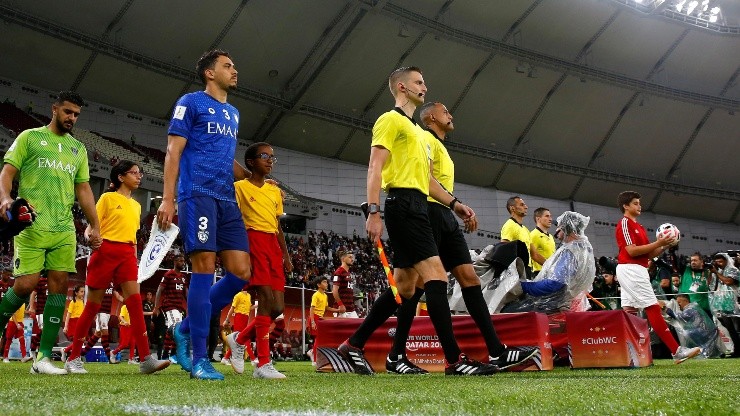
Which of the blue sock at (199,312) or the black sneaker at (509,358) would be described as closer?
the blue sock at (199,312)

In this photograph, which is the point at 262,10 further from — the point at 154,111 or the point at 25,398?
the point at 25,398

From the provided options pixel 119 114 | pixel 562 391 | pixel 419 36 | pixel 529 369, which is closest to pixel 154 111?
pixel 119 114

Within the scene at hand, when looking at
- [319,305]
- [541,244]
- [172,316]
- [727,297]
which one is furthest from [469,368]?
[727,297]

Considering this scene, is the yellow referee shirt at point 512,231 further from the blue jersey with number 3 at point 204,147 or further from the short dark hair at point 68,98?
the short dark hair at point 68,98

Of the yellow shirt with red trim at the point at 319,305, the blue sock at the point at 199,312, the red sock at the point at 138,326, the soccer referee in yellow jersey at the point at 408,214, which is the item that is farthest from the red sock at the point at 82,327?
the yellow shirt with red trim at the point at 319,305

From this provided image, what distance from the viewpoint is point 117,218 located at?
473 centimetres

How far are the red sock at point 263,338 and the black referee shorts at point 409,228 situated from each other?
103cm

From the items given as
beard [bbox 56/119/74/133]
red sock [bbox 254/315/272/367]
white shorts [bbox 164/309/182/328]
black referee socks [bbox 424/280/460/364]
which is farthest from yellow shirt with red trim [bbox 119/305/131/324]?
black referee socks [bbox 424/280/460/364]

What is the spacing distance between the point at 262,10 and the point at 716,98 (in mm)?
18534

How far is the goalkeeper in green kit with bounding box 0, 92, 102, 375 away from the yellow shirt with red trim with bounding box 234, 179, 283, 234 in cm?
100

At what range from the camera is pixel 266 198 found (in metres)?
4.59

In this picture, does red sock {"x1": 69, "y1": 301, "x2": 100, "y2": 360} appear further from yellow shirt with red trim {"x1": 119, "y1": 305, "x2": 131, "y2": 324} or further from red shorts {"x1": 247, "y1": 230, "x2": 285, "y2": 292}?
yellow shirt with red trim {"x1": 119, "y1": 305, "x2": 131, "y2": 324}

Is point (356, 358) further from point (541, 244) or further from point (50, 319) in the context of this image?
point (541, 244)

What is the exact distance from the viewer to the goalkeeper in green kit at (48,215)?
12.8 feet
